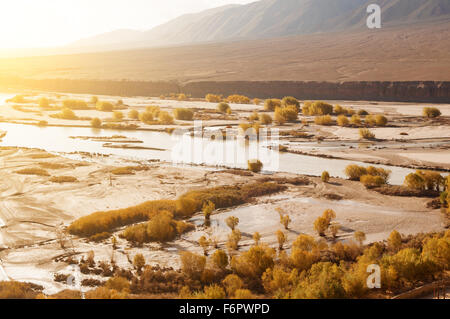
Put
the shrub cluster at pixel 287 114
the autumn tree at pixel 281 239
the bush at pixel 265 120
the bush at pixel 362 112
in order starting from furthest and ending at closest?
the bush at pixel 362 112 < the shrub cluster at pixel 287 114 < the bush at pixel 265 120 < the autumn tree at pixel 281 239

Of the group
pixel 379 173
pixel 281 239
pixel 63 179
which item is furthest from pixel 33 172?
pixel 379 173

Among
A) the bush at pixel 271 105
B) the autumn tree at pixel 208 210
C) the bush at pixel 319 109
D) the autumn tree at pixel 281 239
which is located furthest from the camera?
the bush at pixel 271 105

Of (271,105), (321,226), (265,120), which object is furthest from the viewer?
(271,105)

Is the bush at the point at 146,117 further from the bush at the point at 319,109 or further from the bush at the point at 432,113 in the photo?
the bush at the point at 432,113

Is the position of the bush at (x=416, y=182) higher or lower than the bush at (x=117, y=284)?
higher

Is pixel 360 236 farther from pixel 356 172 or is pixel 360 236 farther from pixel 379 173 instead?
pixel 356 172

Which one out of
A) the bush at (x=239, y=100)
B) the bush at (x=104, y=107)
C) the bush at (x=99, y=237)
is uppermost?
the bush at (x=239, y=100)

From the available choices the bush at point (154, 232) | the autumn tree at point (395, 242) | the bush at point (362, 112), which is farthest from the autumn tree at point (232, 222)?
the bush at point (362, 112)

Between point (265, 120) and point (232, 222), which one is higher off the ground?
point (265, 120)

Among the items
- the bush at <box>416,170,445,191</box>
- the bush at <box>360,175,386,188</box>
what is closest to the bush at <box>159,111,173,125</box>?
the bush at <box>360,175,386,188</box>

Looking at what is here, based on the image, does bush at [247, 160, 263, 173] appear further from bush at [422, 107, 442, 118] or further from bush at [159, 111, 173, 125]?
bush at [422, 107, 442, 118]
